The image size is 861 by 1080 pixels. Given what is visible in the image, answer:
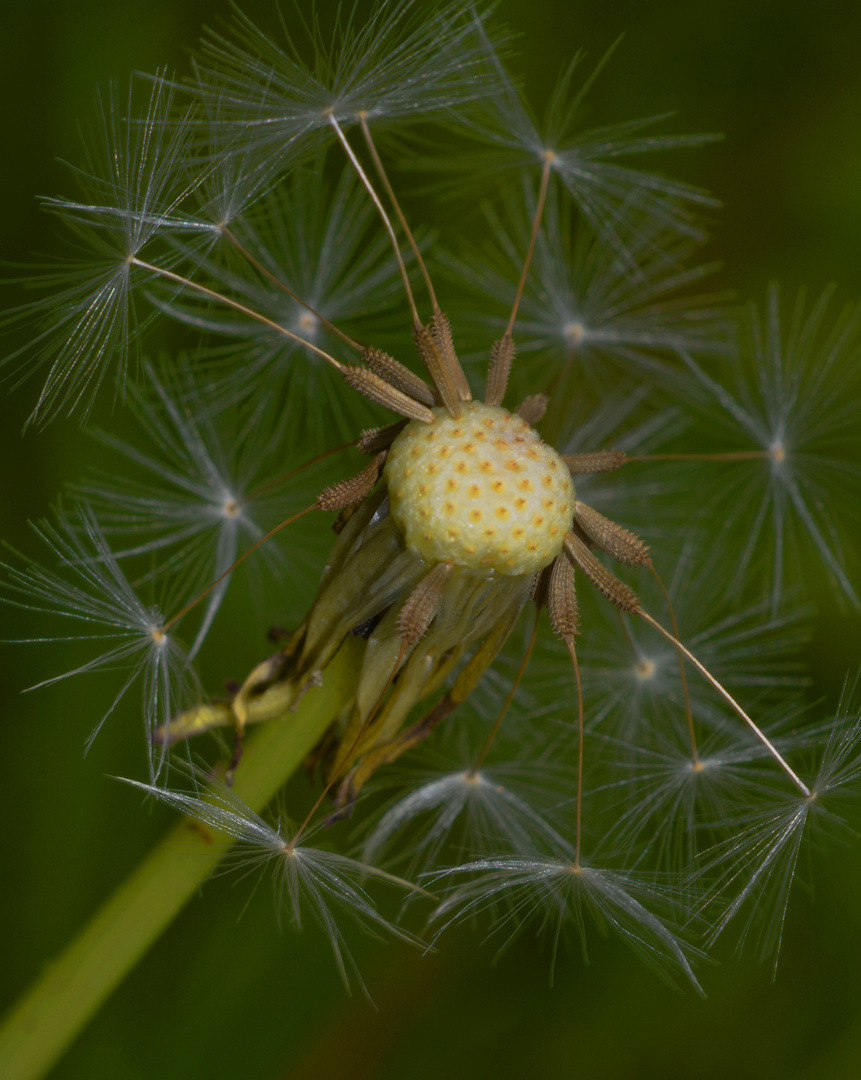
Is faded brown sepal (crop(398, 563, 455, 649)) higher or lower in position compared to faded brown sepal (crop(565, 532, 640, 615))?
lower

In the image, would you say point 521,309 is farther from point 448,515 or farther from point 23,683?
point 23,683

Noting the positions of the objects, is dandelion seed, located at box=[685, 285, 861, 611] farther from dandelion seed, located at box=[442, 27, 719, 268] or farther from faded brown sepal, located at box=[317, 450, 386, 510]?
faded brown sepal, located at box=[317, 450, 386, 510]

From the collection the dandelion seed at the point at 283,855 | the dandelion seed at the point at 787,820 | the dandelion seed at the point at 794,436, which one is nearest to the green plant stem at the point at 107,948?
the dandelion seed at the point at 283,855

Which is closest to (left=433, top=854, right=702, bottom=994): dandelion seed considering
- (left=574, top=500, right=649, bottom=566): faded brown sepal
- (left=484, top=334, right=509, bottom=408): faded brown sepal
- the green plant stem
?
the green plant stem

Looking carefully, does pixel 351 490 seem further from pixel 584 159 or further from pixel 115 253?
pixel 584 159

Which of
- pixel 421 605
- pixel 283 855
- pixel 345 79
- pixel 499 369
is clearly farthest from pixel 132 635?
pixel 345 79

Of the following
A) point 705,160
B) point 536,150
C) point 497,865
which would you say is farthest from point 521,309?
point 497,865
